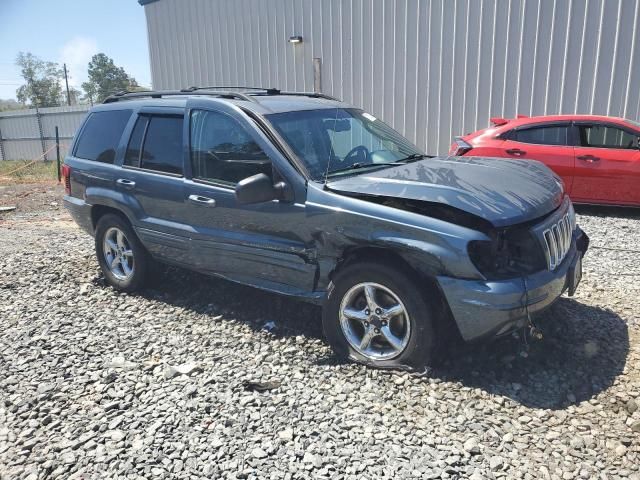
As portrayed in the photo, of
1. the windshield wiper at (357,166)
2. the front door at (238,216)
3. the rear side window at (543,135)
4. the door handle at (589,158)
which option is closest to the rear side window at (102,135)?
the front door at (238,216)

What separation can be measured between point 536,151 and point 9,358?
24.0ft

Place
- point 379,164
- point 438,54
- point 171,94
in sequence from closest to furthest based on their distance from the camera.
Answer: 1. point 379,164
2. point 171,94
3. point 438,54

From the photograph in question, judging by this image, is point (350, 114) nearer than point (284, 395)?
No

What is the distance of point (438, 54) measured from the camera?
10.7m

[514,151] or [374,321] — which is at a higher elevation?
[514,151]

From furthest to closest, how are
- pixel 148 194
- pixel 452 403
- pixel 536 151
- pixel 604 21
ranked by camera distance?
pixel 604 21 < pixel 536 151 < pixel 148 194 < pixel 452 403

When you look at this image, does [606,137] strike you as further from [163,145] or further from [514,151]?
[163,145]

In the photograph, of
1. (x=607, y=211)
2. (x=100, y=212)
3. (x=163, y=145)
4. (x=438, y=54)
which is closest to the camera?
(x=163, y=145)

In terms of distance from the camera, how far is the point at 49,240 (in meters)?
7.59

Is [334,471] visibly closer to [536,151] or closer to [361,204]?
[361,204]

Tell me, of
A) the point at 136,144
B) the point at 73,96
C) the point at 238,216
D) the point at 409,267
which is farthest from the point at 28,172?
the point at 73,96

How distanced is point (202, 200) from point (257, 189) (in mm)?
806

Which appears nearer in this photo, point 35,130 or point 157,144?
point 157,144

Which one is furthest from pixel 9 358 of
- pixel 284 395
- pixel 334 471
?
pixel 334 471
